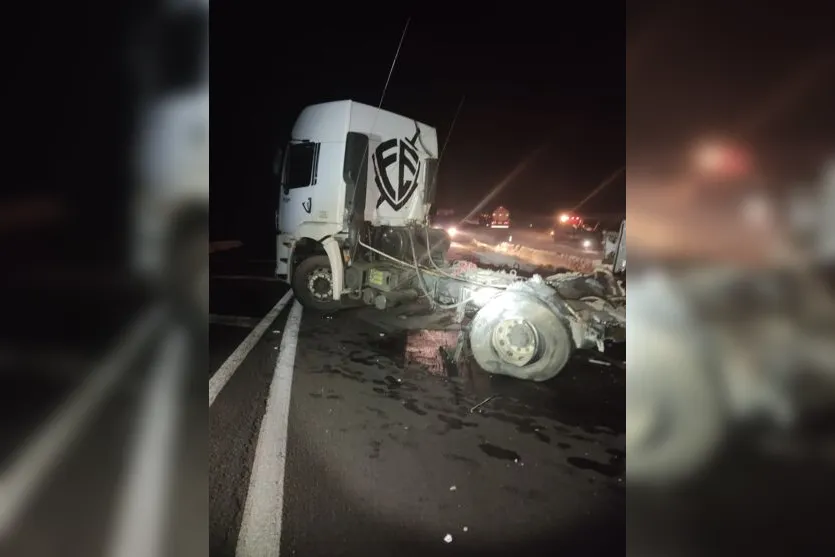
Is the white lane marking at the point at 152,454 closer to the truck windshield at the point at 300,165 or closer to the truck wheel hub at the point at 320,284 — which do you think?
the truck wheel hub at the point at 320,284

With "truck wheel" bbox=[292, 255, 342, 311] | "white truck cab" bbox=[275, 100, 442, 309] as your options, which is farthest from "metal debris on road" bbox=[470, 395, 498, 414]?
"truck wheel" bbox=[292, 255, 342, 311]

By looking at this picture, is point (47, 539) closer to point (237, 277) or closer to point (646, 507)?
point (646, 507)

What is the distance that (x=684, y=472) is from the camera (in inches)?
51.6

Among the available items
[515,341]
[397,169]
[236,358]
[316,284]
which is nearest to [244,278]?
[316,284]

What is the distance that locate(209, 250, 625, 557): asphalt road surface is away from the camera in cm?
271

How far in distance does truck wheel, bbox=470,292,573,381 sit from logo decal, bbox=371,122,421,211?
382 cm

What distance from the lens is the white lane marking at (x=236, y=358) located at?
4.89 meters

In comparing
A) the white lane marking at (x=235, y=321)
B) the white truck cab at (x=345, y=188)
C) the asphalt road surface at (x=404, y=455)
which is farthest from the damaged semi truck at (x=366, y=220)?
the asphalt road surface at (x=404, y=455)

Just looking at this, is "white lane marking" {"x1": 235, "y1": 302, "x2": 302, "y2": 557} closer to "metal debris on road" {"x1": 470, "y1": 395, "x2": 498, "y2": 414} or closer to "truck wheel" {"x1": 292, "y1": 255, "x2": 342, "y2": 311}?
"metal debris on road" {"x1": 470, "y1": 395, "x2": 498, "y2": 414}

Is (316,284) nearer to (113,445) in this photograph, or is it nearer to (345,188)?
(345,188)

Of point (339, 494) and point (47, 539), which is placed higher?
point (47, 539)

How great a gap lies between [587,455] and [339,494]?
6.37 ft

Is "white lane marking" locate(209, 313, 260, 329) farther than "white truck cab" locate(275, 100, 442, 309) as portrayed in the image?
No

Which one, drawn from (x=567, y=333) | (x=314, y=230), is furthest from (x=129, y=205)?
(x=314, y=230)
